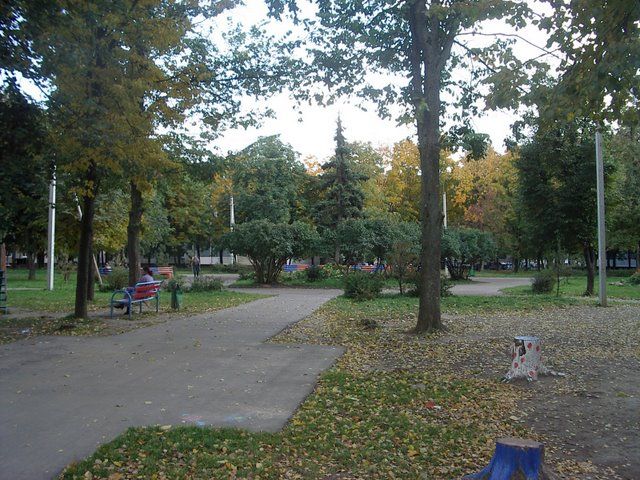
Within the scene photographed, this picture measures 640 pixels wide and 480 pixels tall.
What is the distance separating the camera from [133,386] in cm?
637

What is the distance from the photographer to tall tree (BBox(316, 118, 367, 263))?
127 feet

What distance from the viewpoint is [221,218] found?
2169 inches

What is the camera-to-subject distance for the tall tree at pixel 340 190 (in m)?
38.8

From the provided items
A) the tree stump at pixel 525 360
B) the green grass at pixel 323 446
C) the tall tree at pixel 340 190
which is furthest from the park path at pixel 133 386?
the tall tree at pixel 340 190

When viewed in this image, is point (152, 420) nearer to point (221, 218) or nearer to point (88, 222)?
point (88, 222)

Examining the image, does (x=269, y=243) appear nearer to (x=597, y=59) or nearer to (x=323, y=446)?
(x=597, y=59)

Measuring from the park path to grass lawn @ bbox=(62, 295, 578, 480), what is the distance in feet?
1.00

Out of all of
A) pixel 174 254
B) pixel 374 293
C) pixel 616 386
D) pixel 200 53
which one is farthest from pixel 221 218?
pixel 616 386

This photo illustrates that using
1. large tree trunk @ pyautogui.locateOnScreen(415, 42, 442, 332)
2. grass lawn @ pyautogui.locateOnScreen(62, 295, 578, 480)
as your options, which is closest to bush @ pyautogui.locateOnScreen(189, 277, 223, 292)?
large tree trunk @ pyautogui.locateOnScreen(415, 42, 442, 332)

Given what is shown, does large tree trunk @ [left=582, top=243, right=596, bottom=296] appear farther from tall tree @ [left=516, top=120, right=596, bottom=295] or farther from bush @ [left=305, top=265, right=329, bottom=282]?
bush @ [left=305, top=265, right=329, bottom=282]

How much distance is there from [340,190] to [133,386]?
33.0m

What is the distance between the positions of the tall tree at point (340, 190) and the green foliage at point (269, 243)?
11267mm

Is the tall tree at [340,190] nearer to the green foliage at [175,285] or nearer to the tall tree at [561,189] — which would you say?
the tall tree at [561,189]

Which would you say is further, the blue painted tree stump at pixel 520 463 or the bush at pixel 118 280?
the bush at pixel 118 280
